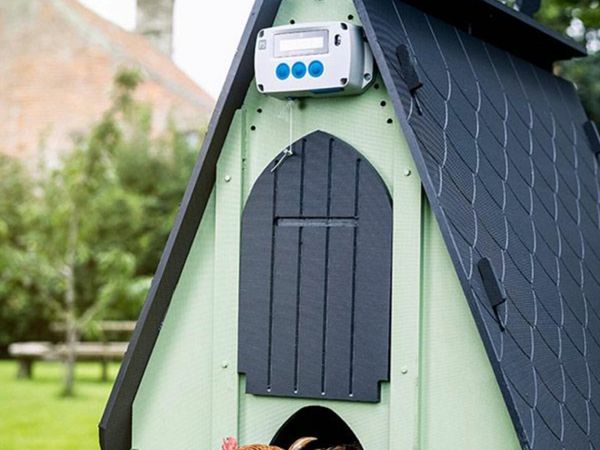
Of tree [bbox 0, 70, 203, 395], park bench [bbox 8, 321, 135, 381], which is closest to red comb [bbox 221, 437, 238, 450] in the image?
tree [bbox 0, 70, 203, 395]

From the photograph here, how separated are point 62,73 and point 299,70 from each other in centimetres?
1632

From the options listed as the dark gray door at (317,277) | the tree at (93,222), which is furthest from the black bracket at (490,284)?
the tree at (93,222)

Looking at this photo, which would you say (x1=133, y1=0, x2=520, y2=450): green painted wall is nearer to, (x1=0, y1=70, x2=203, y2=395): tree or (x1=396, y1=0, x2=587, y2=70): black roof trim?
(x1=396, y1=0, x2=587, y2=70): black roof trim

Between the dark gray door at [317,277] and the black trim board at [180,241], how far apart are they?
14 centimetres

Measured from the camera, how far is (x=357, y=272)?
277cm

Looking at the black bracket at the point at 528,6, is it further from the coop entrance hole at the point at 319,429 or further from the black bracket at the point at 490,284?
the black bracket at the point at 490,284

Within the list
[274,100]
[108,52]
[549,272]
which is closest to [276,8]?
[274,100]

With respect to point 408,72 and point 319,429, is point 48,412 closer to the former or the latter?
point 319,429

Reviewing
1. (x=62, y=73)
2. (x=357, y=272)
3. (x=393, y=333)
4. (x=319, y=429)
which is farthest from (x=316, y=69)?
(x=62, y=73)

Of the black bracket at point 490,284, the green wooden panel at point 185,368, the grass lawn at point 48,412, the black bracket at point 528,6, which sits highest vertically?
the black bracket at point 528,6

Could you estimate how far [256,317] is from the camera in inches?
113

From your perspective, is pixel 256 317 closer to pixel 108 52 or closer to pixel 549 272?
pixel 549 272

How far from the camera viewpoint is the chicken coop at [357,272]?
2.67m

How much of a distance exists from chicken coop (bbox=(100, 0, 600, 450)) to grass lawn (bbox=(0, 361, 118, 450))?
Result: 20.3 feet
